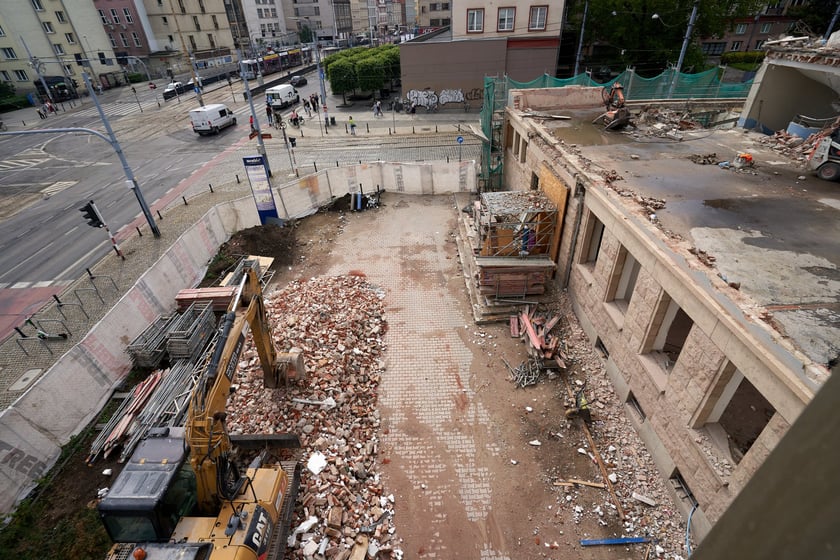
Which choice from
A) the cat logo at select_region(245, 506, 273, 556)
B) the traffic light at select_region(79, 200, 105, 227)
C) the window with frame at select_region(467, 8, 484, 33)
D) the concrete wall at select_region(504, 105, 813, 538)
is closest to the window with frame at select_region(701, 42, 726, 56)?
the window with frame at select_region(467, 8, 484, 33)

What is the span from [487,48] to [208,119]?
25386mm

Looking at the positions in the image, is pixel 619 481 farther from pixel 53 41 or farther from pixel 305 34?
pixel 305 34

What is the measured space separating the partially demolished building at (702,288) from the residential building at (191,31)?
7168 centimetres

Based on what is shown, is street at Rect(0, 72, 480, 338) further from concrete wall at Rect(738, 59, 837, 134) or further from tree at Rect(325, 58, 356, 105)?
concrete wall at Rect(738, 59, 837, 134)

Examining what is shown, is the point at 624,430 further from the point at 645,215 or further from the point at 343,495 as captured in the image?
the point at 343,495

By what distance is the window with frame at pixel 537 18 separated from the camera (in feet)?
119

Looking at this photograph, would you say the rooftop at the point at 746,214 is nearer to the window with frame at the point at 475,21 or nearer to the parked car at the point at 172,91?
the window with frame at the point at 475,21

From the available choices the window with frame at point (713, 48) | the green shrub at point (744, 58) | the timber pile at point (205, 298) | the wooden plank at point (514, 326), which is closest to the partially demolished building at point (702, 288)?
the wooden plank at point (514, 326)

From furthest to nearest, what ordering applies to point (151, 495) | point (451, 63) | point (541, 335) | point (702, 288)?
point (451, 63), point (541, 335), point (702, 288), point (151, 495)

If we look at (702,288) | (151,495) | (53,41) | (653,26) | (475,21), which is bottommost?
(151,495)

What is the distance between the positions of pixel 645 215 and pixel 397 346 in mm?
8861

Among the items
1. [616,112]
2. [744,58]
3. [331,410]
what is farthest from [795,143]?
[744,58]

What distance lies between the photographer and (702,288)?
8914 millimetres

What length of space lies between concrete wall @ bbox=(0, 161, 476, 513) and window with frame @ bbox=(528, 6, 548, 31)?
21.6 metres
